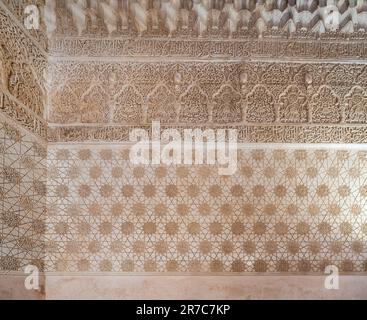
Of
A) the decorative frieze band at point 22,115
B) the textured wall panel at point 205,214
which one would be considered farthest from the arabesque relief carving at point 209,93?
the textured wall panel at point 205,214

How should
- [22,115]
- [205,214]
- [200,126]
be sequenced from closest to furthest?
[22,115]
[205,214]
[200,126]

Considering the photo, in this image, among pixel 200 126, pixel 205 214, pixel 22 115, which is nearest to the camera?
pixel 22 115

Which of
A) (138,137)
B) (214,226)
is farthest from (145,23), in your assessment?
(214,226)

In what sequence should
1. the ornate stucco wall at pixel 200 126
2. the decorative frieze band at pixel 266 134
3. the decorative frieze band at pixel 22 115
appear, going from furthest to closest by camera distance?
the decorative frieze band at pixel 266 134
the ornate stucco wall at pixel 200 126
the decorative frieze band at pixel 22 115

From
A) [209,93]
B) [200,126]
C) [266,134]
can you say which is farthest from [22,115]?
[266,134]

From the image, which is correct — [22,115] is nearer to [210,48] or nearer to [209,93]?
[209,93]

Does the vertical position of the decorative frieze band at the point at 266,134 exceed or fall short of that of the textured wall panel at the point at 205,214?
it exceeds it

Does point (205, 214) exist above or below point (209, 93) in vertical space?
below

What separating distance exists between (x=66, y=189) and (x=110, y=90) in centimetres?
93

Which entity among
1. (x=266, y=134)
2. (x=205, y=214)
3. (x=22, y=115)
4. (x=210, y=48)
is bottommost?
(x=205, y=214)

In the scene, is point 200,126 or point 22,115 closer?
point 22,115

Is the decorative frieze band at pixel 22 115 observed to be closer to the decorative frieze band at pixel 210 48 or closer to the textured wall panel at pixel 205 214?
the textured wall panel at pixel 205 214

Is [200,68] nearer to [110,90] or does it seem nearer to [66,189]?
[110,90]

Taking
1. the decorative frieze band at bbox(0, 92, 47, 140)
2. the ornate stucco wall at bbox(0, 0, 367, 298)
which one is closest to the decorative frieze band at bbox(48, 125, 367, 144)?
the ornate stucco wall at bbox(0, 0, 367, 298)
